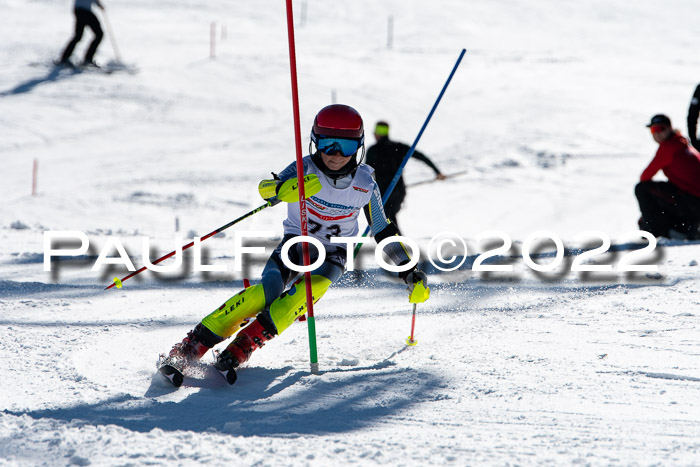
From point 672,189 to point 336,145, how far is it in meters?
5.47

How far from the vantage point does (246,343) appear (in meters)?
3.89

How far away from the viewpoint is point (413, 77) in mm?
20516

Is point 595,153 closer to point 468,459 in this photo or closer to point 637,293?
point 637,293

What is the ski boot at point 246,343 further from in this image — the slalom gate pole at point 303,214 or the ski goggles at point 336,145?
the ski goggles at point 336,145

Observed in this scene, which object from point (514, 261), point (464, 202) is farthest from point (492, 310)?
point (464, 202)

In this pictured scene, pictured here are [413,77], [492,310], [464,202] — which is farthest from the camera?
[413,77]

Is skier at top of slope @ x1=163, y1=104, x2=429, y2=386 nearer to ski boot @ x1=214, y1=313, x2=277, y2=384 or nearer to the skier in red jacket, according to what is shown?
ski boot @ x1=214, y1=313, x2=277, y2=384

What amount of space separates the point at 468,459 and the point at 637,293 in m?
3.24

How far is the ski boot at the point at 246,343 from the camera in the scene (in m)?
3.83

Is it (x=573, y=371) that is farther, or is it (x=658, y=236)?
(x=658, y=236)

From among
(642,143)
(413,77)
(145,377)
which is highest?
(413,77)

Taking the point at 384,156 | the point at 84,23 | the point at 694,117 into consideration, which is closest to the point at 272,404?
the point at 384,156

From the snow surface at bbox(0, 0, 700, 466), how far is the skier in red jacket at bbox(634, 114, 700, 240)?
0.75 meters
